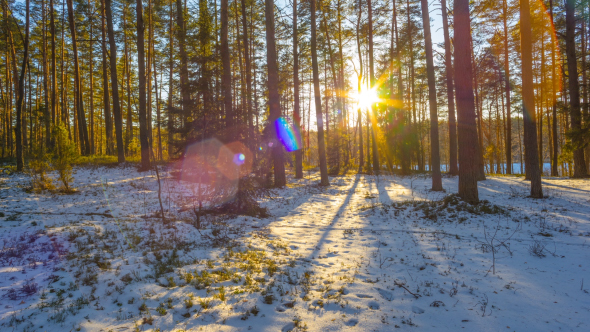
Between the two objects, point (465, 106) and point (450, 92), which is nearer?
point (465, 106)

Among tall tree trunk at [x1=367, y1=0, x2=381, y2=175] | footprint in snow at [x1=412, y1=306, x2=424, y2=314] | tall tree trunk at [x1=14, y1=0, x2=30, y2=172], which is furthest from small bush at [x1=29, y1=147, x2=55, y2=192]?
tall tree trunk at [x1=367, y1=0, x2=381, y2=175]

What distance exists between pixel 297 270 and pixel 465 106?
7664 mm

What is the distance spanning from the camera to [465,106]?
8477mm

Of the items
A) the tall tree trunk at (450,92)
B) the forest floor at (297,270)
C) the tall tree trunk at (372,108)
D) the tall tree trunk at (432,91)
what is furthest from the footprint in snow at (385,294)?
the tall tree trunk at (372,108)

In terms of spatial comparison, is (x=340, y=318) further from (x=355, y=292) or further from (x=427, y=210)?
(x=427, y=210)

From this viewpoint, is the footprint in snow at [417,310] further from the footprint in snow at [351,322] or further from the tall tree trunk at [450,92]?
the tall tree trunk at [450,92]

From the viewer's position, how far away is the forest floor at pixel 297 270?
10.2 feet

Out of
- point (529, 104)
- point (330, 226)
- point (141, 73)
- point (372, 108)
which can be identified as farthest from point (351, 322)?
point (372, 108)

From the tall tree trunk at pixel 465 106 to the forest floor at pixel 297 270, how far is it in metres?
0.79

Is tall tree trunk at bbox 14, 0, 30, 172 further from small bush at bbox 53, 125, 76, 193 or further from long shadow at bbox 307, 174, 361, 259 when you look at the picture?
long shadow at bbox 307, 174, 361, 259

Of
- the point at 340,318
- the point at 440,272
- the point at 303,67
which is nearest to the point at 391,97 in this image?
the point at 303,67

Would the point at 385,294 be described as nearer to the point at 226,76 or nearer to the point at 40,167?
the point at 226,76

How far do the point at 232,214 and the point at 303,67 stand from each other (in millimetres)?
19950

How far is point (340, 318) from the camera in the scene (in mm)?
3217
